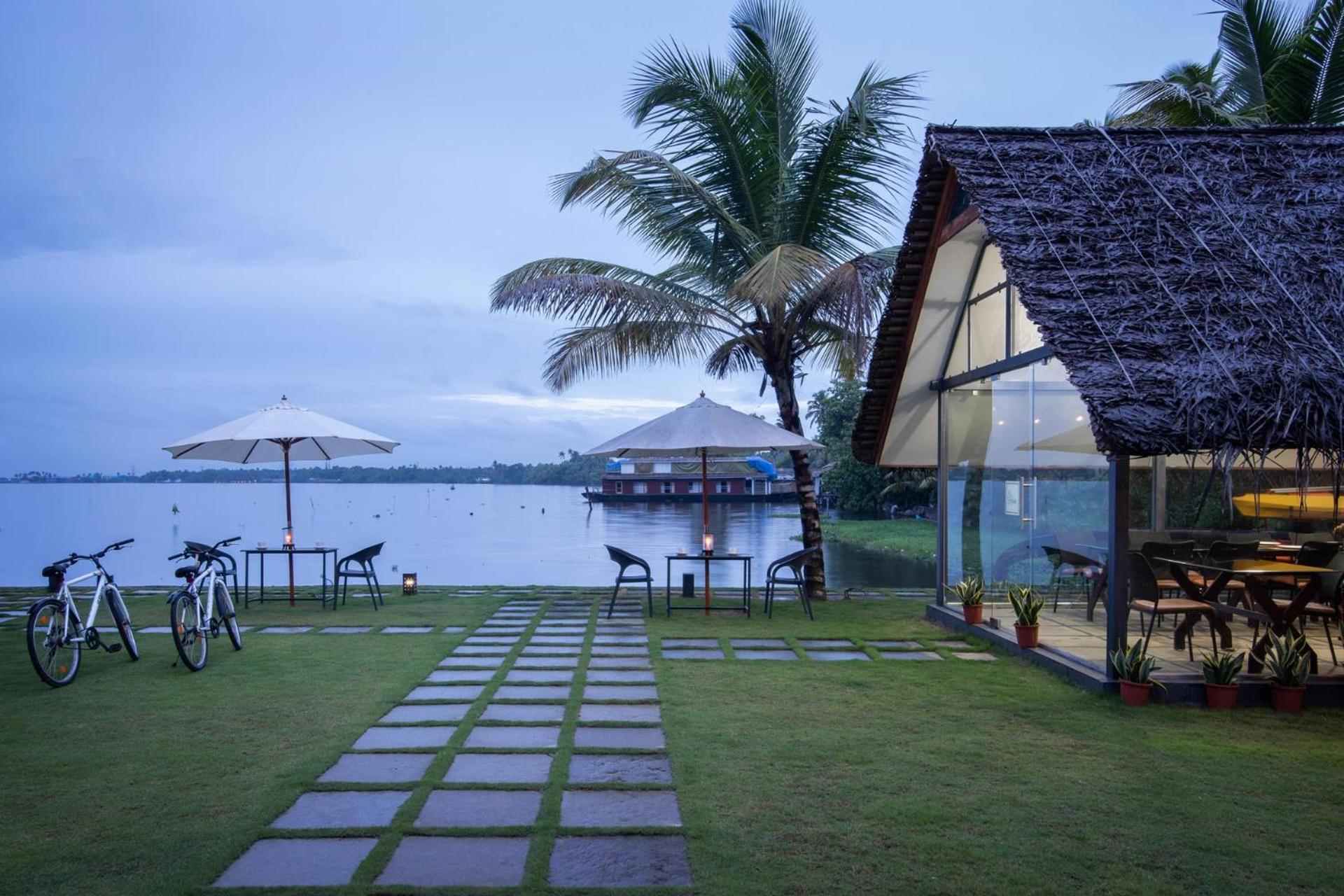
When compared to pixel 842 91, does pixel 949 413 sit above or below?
below

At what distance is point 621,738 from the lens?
4613 millimetres

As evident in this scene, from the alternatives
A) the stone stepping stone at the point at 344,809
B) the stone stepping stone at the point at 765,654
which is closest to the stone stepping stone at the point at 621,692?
the stone stepping stone at the point at 765,654

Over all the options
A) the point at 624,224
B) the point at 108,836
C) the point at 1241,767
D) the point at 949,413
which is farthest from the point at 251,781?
the point at 624,224

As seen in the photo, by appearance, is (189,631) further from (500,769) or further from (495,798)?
(495,798)

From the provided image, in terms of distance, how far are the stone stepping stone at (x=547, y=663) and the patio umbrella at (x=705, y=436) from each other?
2.75 meters

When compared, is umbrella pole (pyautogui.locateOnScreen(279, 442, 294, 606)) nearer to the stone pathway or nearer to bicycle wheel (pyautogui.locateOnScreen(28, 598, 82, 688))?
bicycle wheel (pyautogui.locateOnScreen(28, 598, 82, 688))

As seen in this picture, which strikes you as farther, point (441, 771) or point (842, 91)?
point (842, 91)

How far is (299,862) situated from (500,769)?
1112 millimetres

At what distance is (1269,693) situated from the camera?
5555mm

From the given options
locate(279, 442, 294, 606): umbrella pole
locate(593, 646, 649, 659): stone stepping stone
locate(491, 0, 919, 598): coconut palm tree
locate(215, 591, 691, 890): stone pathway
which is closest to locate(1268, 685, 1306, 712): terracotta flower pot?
locate(215, 591, 691, 890): stone pathway

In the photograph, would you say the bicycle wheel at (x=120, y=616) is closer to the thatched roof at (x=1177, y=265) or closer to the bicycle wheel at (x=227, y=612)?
the bicycle wheel at (x=227, y=612)

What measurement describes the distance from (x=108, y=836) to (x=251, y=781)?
67cm

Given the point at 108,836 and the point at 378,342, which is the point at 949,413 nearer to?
the point at 108,836

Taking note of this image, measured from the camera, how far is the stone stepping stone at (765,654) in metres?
7.02
